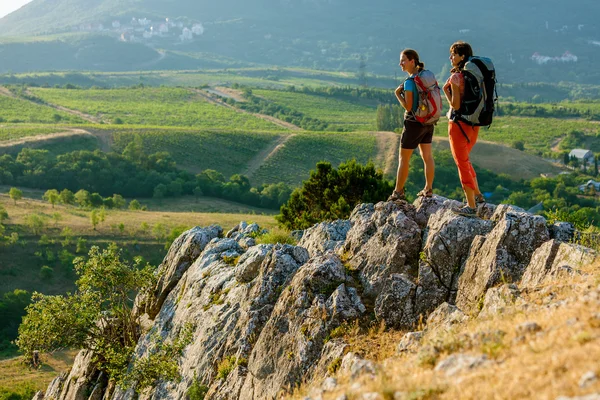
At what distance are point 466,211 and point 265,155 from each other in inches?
5123

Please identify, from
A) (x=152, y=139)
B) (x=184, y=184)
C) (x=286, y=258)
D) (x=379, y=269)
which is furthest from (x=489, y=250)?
(x=152, y=139)

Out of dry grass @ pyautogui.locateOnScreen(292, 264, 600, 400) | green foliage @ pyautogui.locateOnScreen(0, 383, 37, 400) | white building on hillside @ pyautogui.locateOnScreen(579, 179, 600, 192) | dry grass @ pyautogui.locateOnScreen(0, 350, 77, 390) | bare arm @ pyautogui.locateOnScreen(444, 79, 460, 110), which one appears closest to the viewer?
dry grass @ pyautogui.locateOnScreen(292, 264, 600, 400)

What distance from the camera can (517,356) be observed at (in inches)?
337

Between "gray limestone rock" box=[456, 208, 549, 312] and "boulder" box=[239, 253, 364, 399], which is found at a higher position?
"gray limestone rock" box=[456, 208, 549, 312]

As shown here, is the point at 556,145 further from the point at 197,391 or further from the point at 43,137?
the point at 197,391

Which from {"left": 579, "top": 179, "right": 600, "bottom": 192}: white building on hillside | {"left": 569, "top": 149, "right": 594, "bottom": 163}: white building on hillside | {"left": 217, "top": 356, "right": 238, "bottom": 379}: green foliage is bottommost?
{"left": 579, "top": 179, "right": 600, "bottom": 192}: white building on hillside

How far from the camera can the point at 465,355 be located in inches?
363

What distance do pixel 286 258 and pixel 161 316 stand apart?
23.4 ft

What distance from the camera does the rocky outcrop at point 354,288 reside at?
13016mm

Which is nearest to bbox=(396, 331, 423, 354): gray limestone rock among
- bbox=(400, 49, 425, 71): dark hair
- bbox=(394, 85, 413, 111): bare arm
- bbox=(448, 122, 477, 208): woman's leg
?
bbox=(448, 122, 477, 208): woman's leg

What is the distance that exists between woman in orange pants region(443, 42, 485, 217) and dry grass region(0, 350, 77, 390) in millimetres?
31407

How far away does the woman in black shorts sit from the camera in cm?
1596

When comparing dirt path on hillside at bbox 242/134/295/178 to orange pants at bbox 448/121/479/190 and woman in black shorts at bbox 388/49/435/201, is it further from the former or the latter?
orange pants at bbox 448/121/479/190

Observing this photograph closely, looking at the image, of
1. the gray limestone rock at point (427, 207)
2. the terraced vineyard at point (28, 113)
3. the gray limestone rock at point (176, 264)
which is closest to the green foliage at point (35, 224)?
the gray limestone rock at point (176, 264)
